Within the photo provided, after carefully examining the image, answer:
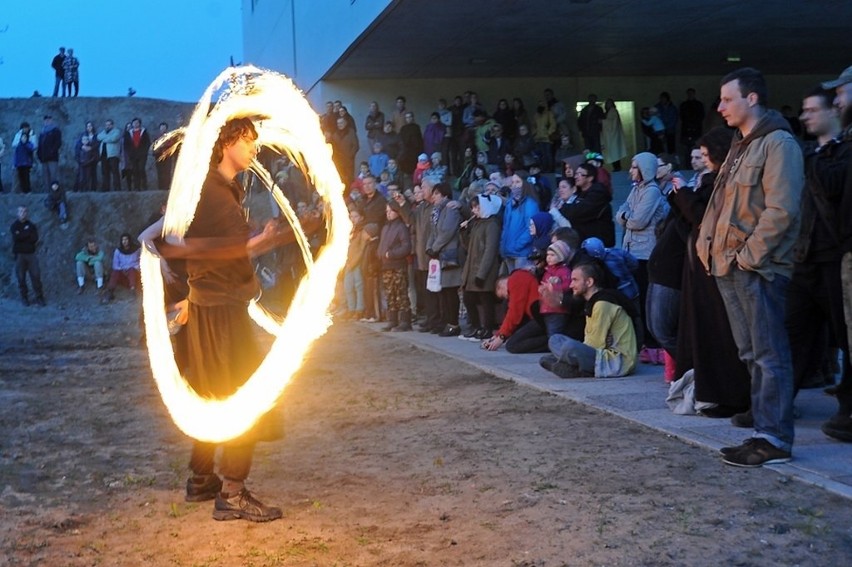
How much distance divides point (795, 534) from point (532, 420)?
3.25 meters

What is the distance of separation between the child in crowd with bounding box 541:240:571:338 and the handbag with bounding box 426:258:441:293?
3033 millimetres

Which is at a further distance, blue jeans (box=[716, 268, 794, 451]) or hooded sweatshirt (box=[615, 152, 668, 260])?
hooded sweatshirt (box=[615, 152, 668, 260])

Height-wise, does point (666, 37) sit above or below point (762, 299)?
above

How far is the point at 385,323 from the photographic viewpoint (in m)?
17.5

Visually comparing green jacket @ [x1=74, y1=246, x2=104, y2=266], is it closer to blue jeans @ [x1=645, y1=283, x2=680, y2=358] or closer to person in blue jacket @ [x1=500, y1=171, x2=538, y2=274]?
person in blue jacket @ [x1=500, y1=171, x2=538, y2=274]

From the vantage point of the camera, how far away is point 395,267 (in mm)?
15773

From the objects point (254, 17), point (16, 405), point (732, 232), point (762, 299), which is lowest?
point (16, 405)

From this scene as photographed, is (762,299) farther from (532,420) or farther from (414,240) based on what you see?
(414,240)

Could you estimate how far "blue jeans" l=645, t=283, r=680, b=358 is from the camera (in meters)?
8.41

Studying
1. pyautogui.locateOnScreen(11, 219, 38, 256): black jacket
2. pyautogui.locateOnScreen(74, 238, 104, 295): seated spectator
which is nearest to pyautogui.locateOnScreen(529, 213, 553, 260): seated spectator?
pyautogui.locateOnScreen(11, 219, 38, 256): black jacket

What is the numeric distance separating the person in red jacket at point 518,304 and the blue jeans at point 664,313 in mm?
3456

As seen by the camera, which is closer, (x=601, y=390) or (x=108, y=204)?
(x=601, y=390)

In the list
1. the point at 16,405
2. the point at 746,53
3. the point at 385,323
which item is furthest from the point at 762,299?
the point at 746,53

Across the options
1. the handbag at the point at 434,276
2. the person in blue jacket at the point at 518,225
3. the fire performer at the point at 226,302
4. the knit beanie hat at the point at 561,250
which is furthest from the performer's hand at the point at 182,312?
the handbag at the point at 434,276
